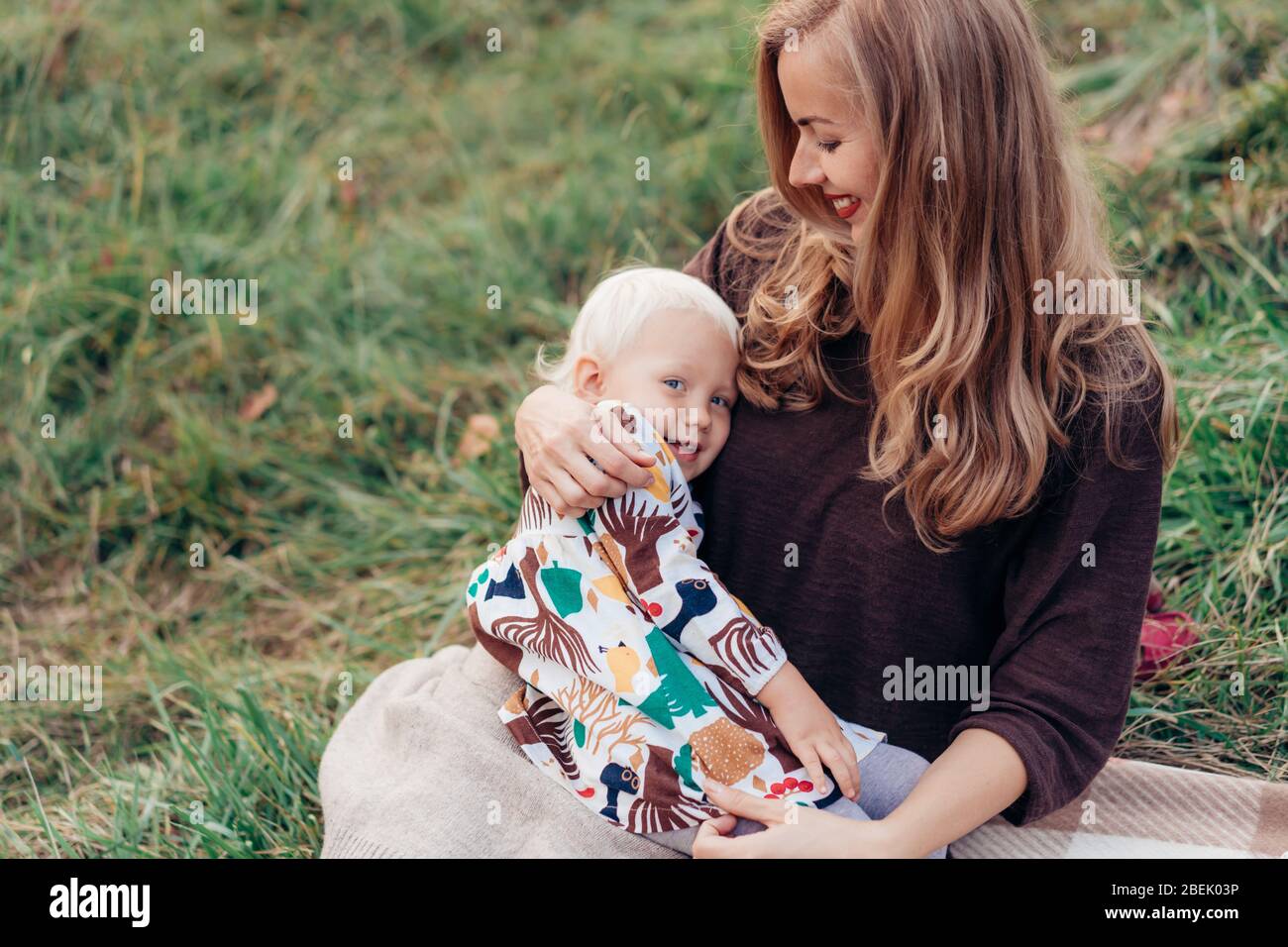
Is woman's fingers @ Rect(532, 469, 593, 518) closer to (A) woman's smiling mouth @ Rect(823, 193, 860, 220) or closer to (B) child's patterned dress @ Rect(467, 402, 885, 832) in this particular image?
(B) child's patterned dress @ Rect(467, 402, 885, 832)

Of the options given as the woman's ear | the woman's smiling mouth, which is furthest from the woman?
the woman's ear

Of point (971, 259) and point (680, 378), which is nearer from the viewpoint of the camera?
point (971, 259)

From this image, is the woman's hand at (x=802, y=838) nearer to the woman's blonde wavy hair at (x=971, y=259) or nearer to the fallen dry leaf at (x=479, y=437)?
the woman's blonde wavy hair at (x=971, y=259)

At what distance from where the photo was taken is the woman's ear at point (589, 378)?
7.09 ft

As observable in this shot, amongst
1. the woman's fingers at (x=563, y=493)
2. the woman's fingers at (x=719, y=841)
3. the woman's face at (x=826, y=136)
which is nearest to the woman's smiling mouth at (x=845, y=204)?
the woman's face at (x=826, y=136)

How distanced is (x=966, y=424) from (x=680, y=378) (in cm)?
48

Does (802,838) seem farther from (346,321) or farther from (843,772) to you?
(346,321)

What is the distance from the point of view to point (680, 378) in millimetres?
2127

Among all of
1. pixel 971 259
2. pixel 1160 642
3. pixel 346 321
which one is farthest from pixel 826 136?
pixel 346 321

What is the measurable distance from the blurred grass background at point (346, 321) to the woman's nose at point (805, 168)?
109 centimetres

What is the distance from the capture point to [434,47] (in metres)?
4.96

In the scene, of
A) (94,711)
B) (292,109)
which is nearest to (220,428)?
(94,711)

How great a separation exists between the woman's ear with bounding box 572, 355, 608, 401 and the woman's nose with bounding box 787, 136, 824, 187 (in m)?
0.45

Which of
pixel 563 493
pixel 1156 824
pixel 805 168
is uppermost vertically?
pixel 805 168
